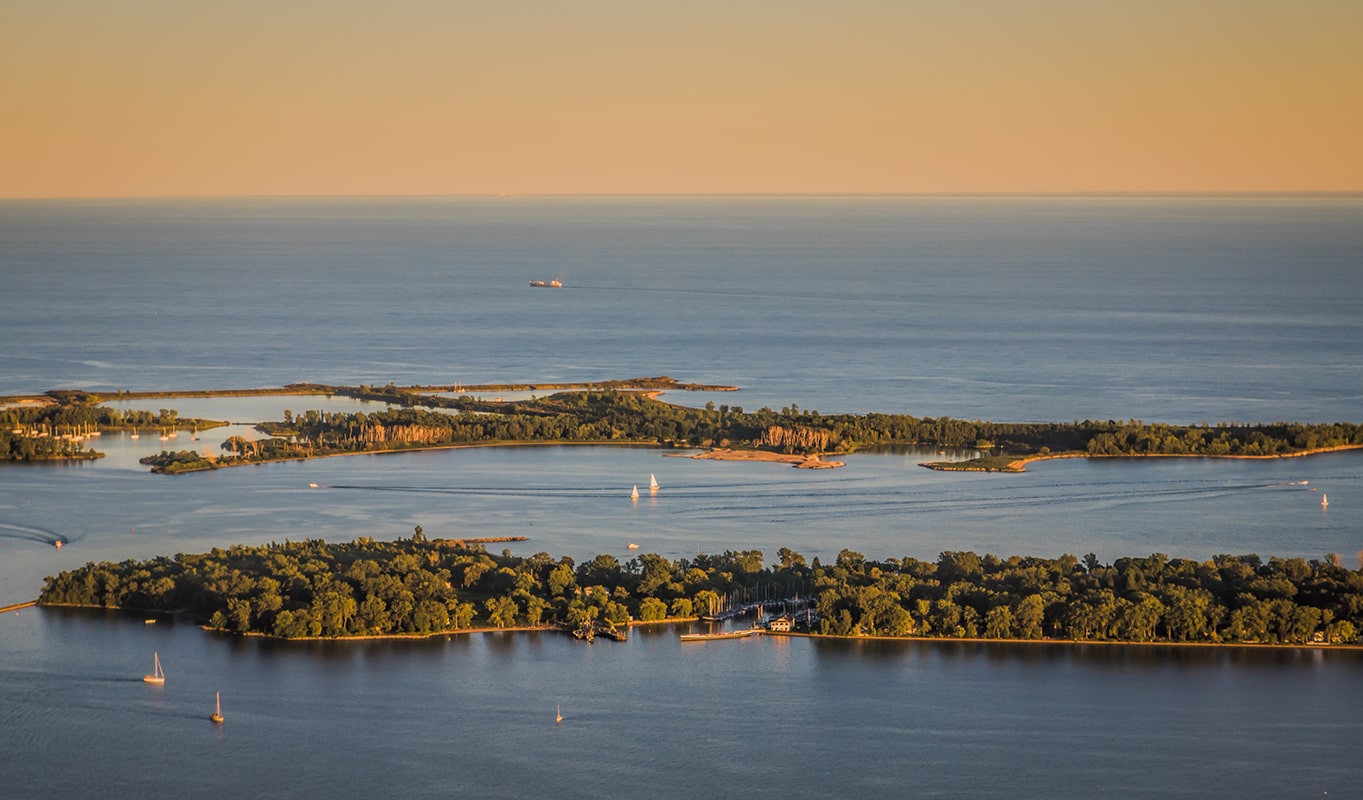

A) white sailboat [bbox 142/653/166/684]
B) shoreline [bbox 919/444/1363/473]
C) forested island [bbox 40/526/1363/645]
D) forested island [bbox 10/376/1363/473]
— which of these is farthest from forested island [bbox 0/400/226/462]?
shoreline [bbox 919/444/1363/473]

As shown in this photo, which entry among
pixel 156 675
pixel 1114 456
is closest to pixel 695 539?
pixel 156 675

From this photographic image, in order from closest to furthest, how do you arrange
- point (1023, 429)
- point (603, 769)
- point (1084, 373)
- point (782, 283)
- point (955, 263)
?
1. point (603, 769)
2. point (1023, 429)
3. point (1084, 373)
4. point (782, 283)
5. point (955, 263)

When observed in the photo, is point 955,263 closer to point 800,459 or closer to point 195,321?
point 195,321

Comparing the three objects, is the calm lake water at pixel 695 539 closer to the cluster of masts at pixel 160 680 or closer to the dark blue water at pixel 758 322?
the cluster of masts at pixel 160 680

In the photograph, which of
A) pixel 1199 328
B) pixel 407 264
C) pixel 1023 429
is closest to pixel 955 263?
pixel 407 264

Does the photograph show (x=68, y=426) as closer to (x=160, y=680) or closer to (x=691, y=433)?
(x=691, y=433)

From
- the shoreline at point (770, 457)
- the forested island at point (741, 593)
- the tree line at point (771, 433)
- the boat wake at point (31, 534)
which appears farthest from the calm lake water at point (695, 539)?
the tree line at point (771, 433)

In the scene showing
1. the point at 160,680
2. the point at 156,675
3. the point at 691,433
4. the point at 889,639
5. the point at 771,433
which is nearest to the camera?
the point at 160,680

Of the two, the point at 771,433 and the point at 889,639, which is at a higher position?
the point at 771,433
